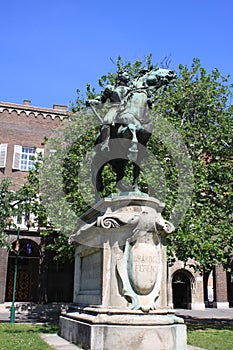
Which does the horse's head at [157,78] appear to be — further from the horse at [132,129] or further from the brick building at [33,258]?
the brick building at [33,258]

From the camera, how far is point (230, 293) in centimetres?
4022

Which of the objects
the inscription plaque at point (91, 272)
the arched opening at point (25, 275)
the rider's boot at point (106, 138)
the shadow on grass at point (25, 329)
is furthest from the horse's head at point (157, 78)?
the arched opening at point (25, 275)

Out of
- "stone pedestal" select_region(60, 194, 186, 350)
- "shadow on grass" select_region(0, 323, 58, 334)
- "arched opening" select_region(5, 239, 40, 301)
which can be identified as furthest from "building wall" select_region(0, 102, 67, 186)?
"stone pedestal" select_region(60, 194, 186, 350)

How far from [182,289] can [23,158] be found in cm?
1751

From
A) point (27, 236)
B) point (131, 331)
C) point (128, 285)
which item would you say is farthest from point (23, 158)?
point (131, 331)

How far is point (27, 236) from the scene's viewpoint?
29.5 m

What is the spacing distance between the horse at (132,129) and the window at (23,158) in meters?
22.4

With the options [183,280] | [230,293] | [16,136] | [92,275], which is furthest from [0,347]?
[230,293]

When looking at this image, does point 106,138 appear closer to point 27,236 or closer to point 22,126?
point 27,236

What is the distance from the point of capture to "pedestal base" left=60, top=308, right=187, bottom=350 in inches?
282

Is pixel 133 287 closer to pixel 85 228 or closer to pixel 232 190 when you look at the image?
pixel 85 228

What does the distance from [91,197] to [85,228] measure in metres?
8.05

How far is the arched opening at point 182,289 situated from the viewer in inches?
1312

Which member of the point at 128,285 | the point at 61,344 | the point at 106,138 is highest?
the point at 106,138
